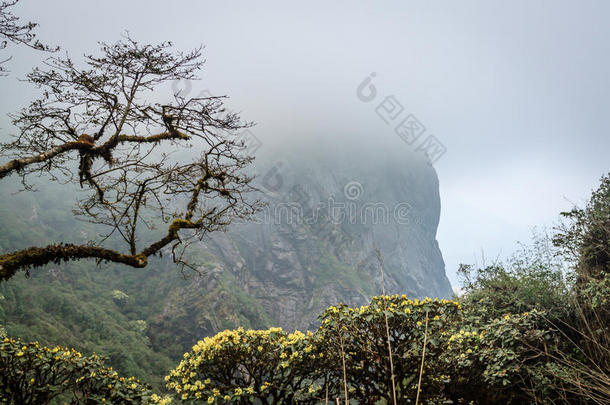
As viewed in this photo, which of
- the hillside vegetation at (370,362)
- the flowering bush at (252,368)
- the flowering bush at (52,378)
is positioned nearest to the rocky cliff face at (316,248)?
the flowering bush at (252,368)

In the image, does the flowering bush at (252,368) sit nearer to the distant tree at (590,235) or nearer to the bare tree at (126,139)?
the bare tree at (126,139)

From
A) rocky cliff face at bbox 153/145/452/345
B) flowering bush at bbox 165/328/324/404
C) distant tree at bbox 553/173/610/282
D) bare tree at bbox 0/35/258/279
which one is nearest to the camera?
bare tree at bbox 0/35/258/279

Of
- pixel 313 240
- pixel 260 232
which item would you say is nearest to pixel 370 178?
pixel 313 240

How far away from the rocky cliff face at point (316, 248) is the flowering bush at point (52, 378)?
38780 mm

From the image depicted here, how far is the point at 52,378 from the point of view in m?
4.07

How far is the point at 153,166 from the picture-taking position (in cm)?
365

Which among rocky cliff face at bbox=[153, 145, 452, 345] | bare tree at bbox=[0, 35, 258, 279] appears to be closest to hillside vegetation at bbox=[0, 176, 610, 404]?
bare tree at bbox=[0, 35, 258, 279]

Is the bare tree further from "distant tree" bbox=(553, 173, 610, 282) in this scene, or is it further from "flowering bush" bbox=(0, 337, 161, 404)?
"distant tree" bbox=(553, 173, 610, 282)

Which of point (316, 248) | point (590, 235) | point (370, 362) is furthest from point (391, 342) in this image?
point (316, 248)

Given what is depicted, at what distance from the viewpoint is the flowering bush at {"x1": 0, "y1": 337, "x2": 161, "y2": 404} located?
391 centimetres

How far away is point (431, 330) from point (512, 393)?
6.29 ft

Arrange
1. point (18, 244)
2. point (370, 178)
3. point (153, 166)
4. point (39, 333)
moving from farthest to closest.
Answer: point (370, 178)
point (18, 244)
point (39, 333)
point (153, 166)

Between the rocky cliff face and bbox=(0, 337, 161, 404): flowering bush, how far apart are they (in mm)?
38780

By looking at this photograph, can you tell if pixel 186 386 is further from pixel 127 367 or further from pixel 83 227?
pixel 83 227
